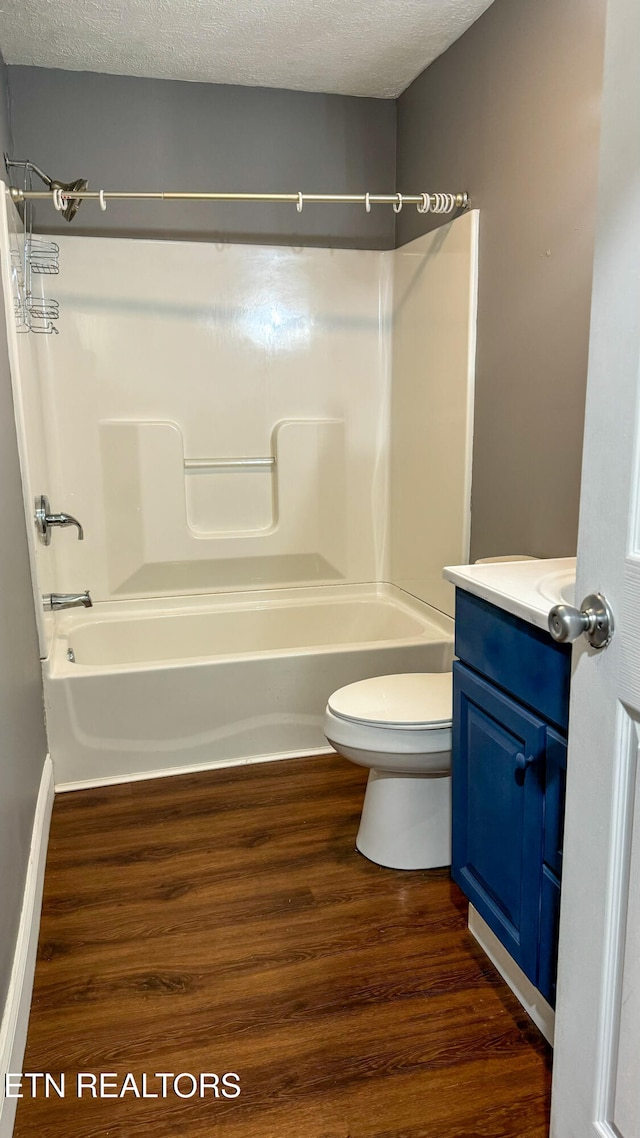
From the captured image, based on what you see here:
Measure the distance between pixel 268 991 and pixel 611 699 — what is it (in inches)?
44.8

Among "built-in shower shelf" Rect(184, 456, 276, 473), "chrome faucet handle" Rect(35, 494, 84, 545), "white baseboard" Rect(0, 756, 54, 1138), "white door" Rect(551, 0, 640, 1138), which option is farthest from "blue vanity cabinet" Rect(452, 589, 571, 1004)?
"built-in shower shelf" Rect(184, 456, 276, 473)

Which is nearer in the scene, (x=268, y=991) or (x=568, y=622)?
(x=568, y=622)

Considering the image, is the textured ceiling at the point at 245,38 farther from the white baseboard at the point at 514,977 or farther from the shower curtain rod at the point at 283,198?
the white baseboard at the point at 514,977

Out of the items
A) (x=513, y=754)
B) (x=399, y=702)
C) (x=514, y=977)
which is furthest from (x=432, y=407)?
(x=514, y=977)

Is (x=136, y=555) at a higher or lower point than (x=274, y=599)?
higher

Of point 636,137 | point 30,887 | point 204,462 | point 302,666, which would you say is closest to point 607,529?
point 636,137

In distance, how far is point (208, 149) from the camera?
10.0 feet

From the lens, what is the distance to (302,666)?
2809 mm

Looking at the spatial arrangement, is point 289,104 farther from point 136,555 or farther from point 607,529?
point 607,529

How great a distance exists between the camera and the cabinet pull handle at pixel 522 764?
145 centimetres

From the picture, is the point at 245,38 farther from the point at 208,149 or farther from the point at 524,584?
the point at 524,584

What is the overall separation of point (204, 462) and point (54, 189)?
1140 mm

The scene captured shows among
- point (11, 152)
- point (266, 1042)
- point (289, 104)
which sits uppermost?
point (289, 104)

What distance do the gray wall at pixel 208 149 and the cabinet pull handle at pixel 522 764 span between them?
8.23ft
